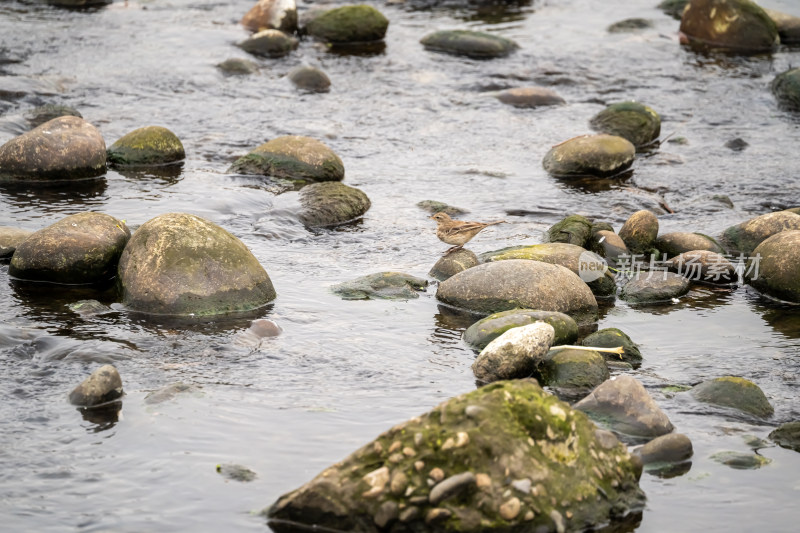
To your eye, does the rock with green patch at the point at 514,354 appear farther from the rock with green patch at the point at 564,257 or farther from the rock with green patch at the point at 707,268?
the rock with green patch at the point at 707,268

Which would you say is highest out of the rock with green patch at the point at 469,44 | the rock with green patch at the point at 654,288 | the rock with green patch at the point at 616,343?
the rock with green patch at the point at 469,44

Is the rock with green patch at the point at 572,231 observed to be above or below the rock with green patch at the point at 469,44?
below

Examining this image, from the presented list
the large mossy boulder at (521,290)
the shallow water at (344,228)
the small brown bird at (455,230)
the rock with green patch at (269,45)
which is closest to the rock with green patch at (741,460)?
the shallow water at (344,228)

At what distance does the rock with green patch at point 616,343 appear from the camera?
6.84 m

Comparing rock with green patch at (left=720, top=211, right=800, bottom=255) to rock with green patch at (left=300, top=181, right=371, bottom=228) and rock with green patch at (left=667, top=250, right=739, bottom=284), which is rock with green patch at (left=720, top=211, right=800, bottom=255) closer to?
rock with green patch at (left=667, top=250, right=739, bottom=284)

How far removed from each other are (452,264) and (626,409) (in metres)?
2.78

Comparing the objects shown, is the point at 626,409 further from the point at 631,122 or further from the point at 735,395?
the point at 631,122

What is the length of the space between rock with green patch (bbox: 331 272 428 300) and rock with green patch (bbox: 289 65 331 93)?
6560 mm

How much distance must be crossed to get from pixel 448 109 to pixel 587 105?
1938 mm

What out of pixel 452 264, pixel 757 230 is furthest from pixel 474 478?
pixel 757 230

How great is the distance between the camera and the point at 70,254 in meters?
7.79

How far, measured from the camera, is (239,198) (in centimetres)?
999

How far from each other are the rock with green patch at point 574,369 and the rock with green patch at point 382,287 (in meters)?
1.73

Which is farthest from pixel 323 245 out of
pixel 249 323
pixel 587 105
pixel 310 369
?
pixel 587 105
